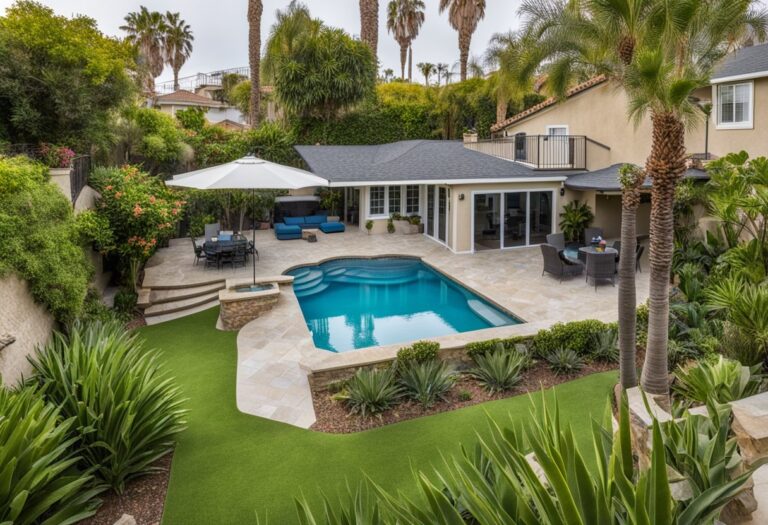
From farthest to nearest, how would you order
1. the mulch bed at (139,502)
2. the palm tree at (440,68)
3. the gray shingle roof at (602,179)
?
the palm tree at (440,68) < the gray shingle roof at (602,179) < the mulch bed at (139,502)

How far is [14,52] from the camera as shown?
44.8 ft

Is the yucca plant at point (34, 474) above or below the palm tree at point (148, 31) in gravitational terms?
below

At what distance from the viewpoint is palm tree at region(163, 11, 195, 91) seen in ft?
180

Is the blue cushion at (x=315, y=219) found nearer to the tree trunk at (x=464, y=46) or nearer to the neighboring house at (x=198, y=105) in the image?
the tree trunk at (x=464, y=46)

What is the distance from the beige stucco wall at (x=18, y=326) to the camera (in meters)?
7.76

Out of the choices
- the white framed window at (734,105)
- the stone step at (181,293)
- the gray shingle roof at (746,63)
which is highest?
the gray shingle roof at (746,63)

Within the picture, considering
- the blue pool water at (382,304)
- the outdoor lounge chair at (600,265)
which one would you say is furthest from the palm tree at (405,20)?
the outdoor lounge chair at (600,265)

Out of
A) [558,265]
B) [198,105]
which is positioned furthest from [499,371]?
[198,105]

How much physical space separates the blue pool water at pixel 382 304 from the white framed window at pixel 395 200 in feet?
18.8

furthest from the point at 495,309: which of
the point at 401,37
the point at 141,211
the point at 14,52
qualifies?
the point at 401,37

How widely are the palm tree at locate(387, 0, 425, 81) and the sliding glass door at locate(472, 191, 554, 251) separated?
4889cm

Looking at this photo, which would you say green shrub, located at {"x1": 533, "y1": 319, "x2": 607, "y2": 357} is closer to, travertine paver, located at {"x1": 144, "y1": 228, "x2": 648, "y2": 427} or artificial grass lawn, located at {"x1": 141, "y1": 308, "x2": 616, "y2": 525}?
travertine paver, located at {"x1": 144, "y1": 228, "x2": 648, "y2": 427}

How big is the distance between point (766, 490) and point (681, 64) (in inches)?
269

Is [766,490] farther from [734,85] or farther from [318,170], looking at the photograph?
[318,170]
